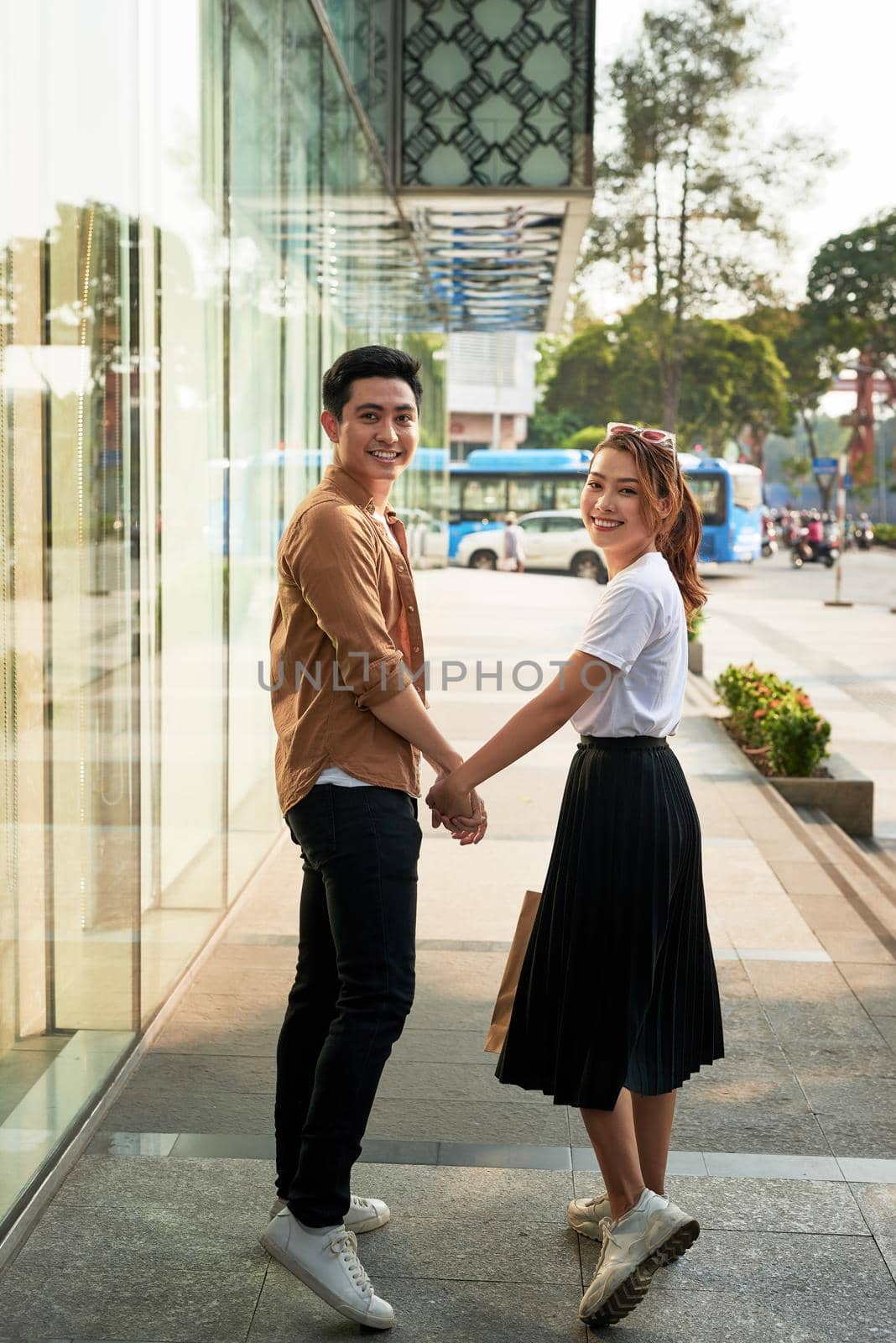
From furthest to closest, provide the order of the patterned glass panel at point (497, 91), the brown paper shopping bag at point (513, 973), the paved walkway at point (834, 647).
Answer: the patterned glass panel at point (497, 91) → the paved walkway at point (834, 647) → the brown paper shopping bag at point (513, 973)

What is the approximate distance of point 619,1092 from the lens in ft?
9.56

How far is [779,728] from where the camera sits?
28.0 ft

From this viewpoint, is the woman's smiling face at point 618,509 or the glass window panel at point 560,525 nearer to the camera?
the woman's smiling face at point 618,509

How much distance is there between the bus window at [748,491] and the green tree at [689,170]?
592 cm

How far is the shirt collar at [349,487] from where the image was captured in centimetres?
291

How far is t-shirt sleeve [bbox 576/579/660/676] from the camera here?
2824mm

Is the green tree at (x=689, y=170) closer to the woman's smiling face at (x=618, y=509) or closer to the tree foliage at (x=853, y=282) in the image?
the tree foliage at (x=853, y=282)

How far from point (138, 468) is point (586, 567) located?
30.5m

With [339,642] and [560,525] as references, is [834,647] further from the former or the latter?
[560,525]

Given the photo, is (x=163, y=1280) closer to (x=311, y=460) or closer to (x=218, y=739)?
(x=218, y=739)

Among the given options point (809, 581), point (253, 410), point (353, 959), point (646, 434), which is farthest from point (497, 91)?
point (809, 581)

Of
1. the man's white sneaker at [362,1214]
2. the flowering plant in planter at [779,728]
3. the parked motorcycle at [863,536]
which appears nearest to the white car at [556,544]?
the parked motorcycle at [863,536]

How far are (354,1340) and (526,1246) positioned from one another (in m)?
0.49

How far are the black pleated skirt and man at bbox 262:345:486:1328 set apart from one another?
→ 0.97ft
